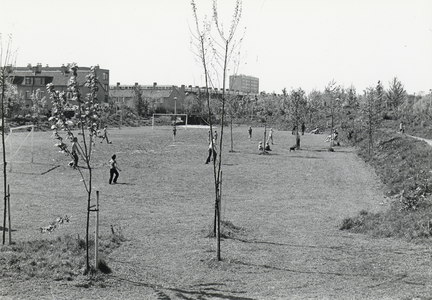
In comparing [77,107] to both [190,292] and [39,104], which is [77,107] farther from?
[39,104]

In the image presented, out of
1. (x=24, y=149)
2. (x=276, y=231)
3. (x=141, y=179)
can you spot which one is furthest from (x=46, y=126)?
(x=276, y=231)

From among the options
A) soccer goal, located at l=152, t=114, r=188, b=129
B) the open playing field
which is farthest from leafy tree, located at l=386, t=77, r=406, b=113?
the open playing field

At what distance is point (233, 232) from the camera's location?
507 inches

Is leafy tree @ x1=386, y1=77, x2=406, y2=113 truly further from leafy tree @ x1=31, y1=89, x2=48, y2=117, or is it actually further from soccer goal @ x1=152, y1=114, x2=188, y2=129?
leafy tree @ x1=31, y1=89, x2=48, y2=117

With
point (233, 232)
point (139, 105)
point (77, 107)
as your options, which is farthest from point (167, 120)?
point (77, 107)

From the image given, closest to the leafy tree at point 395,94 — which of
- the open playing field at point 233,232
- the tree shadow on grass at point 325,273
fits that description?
the open playing field at point 233,232

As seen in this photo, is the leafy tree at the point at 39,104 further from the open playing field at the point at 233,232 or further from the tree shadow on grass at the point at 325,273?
the tree shadow on grass at the point at 325,273

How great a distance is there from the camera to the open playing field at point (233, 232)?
8336mm

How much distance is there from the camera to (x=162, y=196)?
61.1ft

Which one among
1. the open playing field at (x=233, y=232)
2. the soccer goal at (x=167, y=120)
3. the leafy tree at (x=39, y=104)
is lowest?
the open playing field at (x=233, y=232)

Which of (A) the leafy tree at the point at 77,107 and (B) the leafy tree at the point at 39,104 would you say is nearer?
(A) the leafy tree at the point at 77,107

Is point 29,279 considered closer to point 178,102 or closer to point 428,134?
point 428,134

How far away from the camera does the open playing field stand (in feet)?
27.3

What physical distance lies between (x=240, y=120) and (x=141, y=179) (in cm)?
5941
